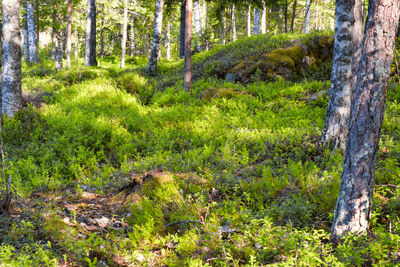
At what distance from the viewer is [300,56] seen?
1242 cm

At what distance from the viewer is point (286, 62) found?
12.0 metres

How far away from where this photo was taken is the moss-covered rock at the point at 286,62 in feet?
38.9

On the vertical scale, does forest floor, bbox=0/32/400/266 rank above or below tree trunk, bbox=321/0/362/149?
below

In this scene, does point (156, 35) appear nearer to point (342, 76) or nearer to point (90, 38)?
point (90, 38)

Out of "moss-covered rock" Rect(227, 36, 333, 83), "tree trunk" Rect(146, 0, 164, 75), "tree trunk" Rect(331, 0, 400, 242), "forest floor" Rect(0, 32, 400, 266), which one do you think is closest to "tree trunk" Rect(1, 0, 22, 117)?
"forest floor" Rect(0, 32, 400, 266)

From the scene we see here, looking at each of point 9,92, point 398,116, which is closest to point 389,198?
point 398,116

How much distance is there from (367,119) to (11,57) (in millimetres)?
10124

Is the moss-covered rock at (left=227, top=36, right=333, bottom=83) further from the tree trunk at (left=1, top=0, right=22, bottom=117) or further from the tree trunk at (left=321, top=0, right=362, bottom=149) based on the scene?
the tree trunk at (left=1, top=0, right=22, bottom=117)

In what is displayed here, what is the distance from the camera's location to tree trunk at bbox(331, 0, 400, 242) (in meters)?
2.82

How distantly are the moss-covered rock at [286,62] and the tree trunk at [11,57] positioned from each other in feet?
26.2

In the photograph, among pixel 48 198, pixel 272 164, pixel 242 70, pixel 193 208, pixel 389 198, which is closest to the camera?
pixel 389 198

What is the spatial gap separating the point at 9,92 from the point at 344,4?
9863 mm

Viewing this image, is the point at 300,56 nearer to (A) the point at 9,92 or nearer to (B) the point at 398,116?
(B) the point at 398,116

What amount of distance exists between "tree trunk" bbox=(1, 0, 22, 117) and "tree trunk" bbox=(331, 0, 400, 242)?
9.70 metres
